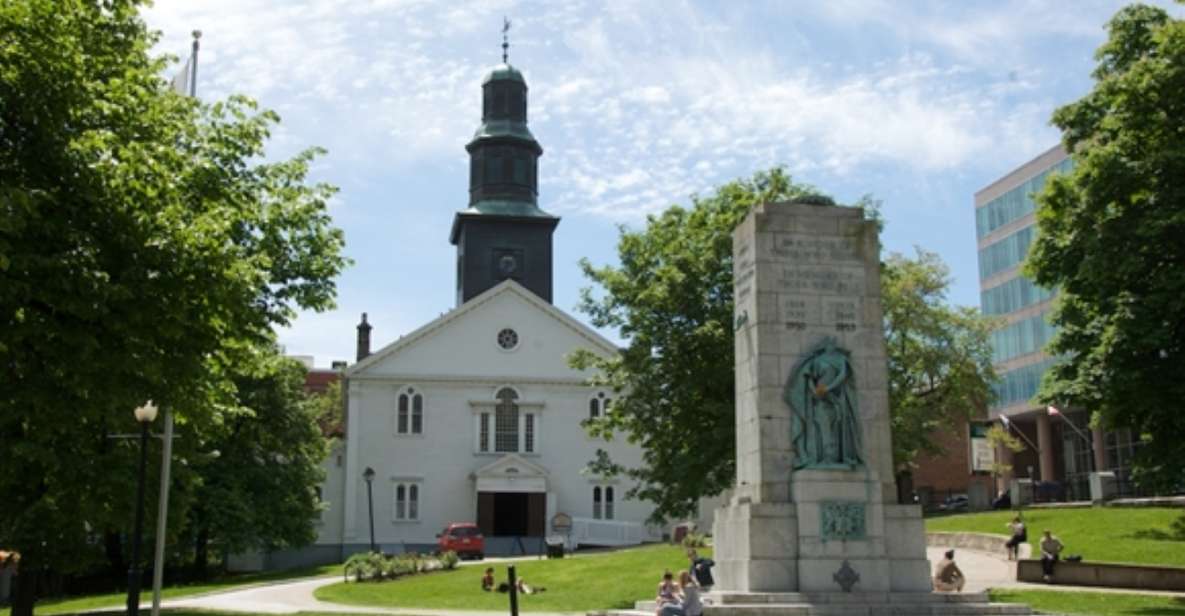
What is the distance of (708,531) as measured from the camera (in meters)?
56.4

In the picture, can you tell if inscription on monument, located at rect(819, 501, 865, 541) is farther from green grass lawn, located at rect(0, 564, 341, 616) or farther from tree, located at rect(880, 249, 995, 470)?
tree, located at rect(880, 249, 995, 470)

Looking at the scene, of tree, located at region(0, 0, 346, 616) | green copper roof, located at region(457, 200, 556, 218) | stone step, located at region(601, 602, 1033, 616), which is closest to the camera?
tree, located at region(0, 0, 346, 616)

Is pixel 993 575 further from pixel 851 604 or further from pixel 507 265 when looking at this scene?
pixel 507 265

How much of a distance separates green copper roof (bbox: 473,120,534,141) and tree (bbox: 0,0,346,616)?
4707 cm

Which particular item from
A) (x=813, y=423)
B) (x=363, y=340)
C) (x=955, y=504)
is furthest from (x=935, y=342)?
(x=363, y=340)

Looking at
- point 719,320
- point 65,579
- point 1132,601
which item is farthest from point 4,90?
point 65,579

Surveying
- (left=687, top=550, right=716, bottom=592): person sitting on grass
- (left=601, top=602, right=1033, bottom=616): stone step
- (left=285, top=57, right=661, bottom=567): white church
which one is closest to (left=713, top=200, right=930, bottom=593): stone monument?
(left=601, top=602, right=1033, bottom=616): stone step

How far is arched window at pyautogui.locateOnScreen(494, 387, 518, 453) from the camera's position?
196 feet

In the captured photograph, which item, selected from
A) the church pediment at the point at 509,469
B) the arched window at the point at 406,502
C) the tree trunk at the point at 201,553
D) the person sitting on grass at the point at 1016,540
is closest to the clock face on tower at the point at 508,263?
the church pediment at the point at 509,469

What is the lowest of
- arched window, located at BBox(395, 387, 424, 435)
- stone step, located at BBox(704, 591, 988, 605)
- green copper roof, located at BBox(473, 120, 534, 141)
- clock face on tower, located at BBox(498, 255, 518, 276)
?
stone step, located at BBox(704, 591, 988, 605)

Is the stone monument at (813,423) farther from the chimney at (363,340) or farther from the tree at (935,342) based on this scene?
the chimney at (363,340)

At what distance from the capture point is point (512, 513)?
194 ft

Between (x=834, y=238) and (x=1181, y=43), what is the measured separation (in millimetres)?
11215

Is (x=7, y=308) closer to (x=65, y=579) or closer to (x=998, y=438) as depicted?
(x=65, y=579)
